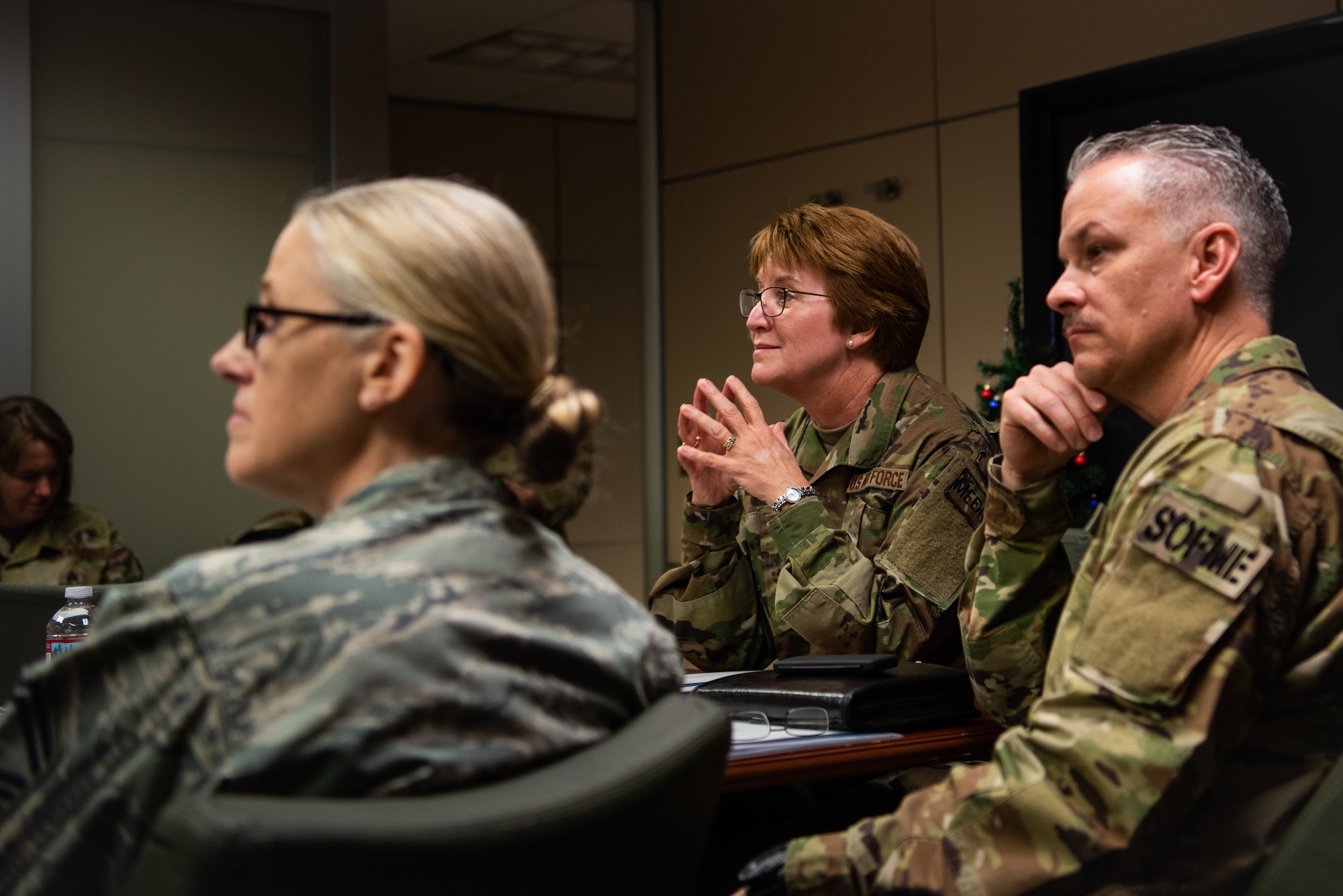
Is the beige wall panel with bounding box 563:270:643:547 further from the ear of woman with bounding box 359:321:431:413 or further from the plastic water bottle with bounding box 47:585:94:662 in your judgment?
the ear of woman with bounding box 359:321:431:413

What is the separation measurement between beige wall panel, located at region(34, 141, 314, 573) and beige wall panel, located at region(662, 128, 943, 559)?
1629 mm

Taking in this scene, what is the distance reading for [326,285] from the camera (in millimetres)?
1010

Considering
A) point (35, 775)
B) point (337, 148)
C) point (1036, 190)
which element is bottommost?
point (35, 775)

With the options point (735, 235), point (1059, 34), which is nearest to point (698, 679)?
point (1059, 34)

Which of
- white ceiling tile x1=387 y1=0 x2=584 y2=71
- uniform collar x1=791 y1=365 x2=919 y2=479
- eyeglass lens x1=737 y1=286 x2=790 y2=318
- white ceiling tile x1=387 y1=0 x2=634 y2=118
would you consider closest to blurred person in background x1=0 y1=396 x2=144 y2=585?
eyeglass lens x1=737 y1=286 x2=790 y2=318

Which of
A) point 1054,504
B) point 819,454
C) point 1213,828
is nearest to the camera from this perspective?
point 1213,828

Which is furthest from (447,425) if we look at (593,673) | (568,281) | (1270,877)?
(568,281)

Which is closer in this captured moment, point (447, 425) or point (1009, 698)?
point (447, 425)

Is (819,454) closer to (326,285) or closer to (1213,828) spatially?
(1213,828)

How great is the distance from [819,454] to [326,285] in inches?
60.8

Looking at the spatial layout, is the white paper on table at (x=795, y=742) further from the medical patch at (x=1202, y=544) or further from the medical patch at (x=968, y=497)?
the medical patch at (x=968, y=497)

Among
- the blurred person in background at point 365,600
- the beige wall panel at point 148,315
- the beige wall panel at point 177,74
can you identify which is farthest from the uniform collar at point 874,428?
the beige wall panel at point 177,74

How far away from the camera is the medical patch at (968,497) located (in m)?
2.04

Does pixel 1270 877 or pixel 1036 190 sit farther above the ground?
pixel 1036 190
